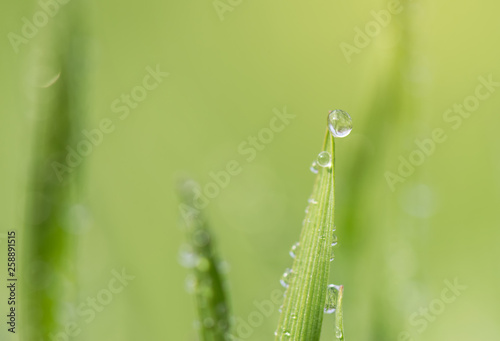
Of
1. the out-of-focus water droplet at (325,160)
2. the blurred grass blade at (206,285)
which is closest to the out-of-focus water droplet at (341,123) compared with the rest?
the out-of-focus water droplet at (325,160)

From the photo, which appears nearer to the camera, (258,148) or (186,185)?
(186,185)

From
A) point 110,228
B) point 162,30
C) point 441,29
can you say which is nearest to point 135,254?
point 110,228

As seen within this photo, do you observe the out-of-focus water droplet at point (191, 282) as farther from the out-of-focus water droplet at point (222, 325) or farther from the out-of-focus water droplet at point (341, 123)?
the out-of-focus water droplet at point (341, 123)

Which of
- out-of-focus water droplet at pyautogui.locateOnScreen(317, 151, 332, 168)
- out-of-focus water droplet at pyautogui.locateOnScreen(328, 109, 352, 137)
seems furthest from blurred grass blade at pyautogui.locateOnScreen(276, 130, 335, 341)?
out-of-focus water droplet at pyautogui.locateOnScreen(328, 109, 352, 137)

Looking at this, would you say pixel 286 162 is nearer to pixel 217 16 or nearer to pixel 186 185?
pixel 217 16

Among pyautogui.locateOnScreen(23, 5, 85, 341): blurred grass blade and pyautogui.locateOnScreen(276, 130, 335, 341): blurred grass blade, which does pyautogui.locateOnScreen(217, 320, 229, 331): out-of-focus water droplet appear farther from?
pyautogui.locateOnScreen(23, 5, 85, 341): blurred grass blade

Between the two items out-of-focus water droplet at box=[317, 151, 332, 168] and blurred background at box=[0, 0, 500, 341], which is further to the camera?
blurred background at box=[0, 0, 500, 341]
